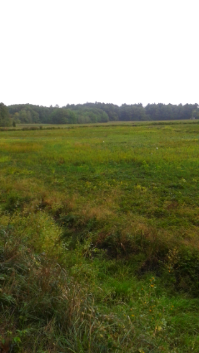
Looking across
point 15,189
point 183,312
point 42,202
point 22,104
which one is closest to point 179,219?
point 183,312

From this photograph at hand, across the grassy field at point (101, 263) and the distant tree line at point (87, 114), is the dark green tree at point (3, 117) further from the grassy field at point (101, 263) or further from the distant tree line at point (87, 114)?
the grassy field at point (101, 263)

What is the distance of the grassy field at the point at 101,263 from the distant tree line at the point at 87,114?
65785 millimetres

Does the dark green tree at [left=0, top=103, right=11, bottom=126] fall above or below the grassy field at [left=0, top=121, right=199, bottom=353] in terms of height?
above

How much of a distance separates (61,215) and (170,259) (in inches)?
133

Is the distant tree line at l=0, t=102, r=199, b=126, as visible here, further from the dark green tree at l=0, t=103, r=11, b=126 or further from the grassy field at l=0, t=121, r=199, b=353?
the grassy field at l=0, t=121, r=199, b=353

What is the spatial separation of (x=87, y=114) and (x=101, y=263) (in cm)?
10464

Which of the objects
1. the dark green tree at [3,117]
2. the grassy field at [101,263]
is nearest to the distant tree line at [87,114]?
the dark green tree at [3,117]

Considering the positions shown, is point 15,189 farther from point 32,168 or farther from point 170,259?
point 170,259

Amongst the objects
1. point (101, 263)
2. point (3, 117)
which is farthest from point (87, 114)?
point (101, 263)

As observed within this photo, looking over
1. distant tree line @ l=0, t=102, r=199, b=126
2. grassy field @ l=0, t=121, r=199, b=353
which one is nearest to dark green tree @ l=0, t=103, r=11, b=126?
distant tree line @ l=0, t=102, r=199, b=126

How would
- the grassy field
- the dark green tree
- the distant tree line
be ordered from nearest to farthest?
the grassy field < the dark green tree < the distant tree line

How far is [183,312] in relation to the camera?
3.37m

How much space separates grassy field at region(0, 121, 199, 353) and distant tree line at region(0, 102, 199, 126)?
216ft

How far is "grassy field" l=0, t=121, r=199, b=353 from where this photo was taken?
2.38m
